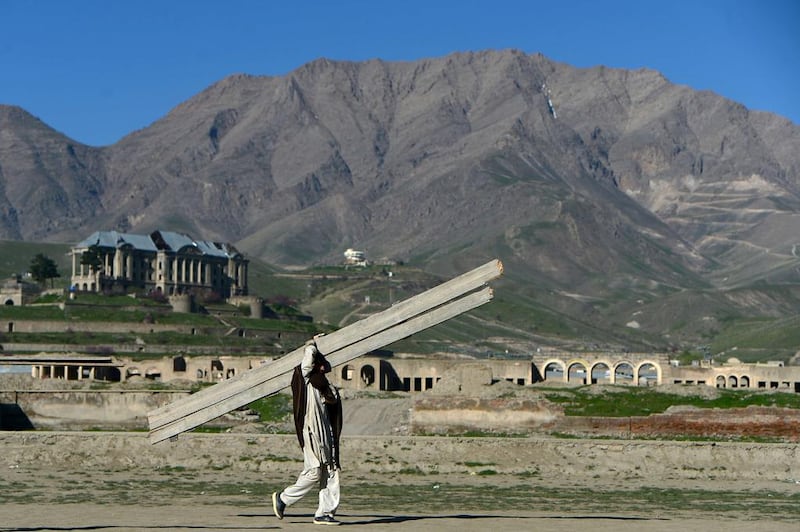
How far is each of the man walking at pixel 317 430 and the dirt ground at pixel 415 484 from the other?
2.03 feet

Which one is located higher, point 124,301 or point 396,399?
point 124,301

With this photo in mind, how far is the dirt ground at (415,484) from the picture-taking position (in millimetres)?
Result: 23500

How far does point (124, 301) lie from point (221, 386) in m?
129

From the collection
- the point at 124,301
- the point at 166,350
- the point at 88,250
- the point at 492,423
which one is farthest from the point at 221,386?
the point at 88,250

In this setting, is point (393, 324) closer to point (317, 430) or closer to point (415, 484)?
point (317, 430)

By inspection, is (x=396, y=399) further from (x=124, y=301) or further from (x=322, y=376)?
(x=124, y=301)

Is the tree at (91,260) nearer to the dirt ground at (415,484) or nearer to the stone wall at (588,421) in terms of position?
the stone wall at (588,421)

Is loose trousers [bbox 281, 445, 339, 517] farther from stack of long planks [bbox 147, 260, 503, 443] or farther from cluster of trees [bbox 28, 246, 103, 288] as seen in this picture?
cluster of trees [bbox 28, 246, 103, 288]

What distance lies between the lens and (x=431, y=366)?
329ft

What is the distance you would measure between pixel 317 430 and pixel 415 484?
1574cm

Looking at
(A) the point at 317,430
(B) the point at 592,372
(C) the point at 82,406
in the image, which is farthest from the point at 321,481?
(B) the point at 592,372

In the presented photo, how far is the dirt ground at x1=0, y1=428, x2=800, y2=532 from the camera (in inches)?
925

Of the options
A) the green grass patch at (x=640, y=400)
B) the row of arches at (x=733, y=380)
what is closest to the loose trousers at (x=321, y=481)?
the green grass patch at (x=640, y=400)

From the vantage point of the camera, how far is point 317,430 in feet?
71.5
